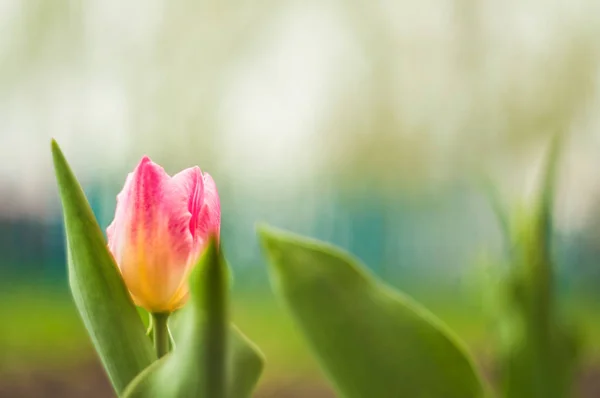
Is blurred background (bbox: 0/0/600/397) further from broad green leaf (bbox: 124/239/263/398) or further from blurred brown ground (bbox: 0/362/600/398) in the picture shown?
broad green leaf (bbox: 124/239/263/398)

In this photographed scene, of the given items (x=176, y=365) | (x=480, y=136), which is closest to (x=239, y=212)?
(x=480, y=136)

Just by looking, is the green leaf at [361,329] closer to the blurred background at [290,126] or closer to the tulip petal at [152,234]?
the tulip petal at [152,234]

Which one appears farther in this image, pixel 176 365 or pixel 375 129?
pixel 375 129

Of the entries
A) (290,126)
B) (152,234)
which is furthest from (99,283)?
(290,126)

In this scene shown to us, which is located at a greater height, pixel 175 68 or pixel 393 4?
pixel 393 4

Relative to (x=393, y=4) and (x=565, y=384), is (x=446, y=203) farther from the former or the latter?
(x=565, y=384)

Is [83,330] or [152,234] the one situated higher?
[152,234]

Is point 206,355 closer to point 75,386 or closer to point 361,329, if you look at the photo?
point 361,329
